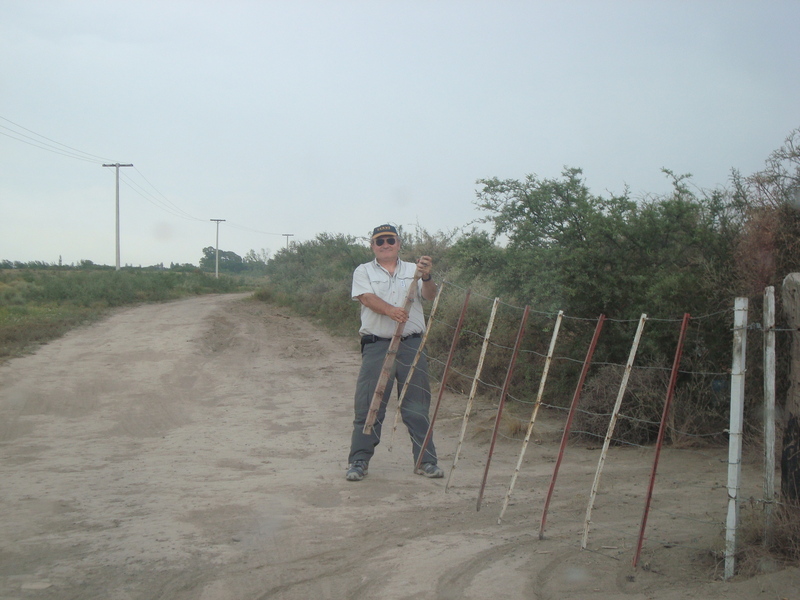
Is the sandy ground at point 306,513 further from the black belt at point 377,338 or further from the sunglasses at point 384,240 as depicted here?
the sunglasses at point 384,240

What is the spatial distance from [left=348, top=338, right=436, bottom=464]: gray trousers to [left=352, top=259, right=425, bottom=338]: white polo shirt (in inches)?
5.0

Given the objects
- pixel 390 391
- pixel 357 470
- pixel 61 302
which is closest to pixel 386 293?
pixel 390 391

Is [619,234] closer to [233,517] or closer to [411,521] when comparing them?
[411,521]

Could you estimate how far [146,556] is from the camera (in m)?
4.32

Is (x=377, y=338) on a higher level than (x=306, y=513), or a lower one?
higher

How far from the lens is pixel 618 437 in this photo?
7.36 meters

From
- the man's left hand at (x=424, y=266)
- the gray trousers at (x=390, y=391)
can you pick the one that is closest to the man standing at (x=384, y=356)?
the gray trousers at (x=390, y=391)

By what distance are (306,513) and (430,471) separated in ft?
4.90

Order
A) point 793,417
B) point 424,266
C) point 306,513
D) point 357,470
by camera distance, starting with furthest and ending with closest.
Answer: point 357,470, point 424,266, point 306,513, point 793,417

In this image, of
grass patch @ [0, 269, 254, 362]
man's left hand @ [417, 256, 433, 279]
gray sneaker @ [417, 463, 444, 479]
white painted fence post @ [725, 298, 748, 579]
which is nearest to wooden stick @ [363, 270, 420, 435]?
man's left hand @ [417, 256, 433, 279]

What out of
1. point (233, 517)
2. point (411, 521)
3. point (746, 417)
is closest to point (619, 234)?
point (746, 417)

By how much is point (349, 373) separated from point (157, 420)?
446 centimetres

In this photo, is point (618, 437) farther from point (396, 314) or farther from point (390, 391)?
point (396, 314)

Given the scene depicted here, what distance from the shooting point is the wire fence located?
4543 millimetres
